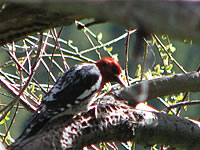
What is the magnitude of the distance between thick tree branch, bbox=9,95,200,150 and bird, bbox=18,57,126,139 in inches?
14.1

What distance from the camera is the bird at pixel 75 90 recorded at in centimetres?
243

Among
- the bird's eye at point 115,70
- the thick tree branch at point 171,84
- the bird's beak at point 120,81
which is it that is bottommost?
the bird's beak at point 120,81

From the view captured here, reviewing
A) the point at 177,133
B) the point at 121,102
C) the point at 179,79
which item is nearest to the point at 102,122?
the point at 121,102

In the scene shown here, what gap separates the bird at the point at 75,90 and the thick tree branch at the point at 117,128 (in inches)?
14.1

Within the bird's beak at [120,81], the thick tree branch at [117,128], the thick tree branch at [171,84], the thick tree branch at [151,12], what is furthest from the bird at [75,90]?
the thick tree branch at [151,12]

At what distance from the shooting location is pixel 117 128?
200 centimetres

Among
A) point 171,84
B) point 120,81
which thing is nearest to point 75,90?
point 120,81

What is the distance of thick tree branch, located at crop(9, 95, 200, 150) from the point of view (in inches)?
73.1

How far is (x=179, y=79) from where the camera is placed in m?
2.33

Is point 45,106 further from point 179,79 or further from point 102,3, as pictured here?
point 102,3

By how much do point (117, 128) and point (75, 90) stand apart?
90 centimetres

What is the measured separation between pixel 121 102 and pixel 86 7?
134 cm

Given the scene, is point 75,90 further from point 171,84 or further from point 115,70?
point 171,84

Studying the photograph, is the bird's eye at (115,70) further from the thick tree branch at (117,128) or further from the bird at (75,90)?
the thick tree branch at (117,128)
